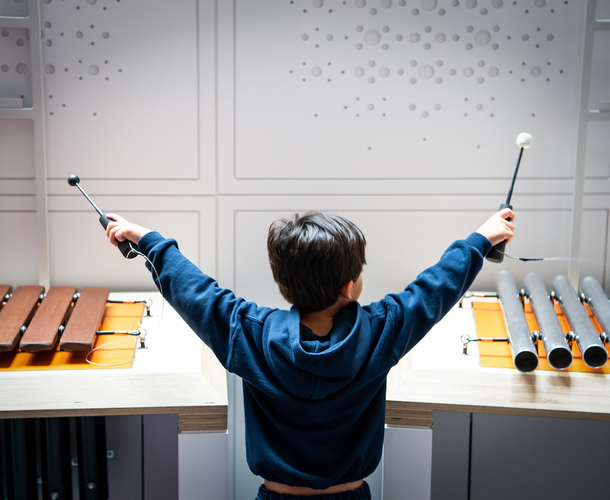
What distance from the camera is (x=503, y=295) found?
1.50m

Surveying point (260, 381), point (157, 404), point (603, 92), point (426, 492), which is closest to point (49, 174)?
point (157, 404)

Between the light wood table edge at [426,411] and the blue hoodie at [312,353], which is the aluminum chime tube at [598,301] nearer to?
the light wood table edge at [426,411]

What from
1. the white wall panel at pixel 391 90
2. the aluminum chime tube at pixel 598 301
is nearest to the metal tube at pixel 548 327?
the aluminum chime tube at pixel 598 301

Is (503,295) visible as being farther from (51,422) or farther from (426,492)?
(51,422)

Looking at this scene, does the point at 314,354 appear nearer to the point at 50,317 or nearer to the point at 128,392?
the point at 128,392

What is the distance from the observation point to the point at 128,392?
1.17 meters

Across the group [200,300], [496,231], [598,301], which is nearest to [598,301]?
[598,301]

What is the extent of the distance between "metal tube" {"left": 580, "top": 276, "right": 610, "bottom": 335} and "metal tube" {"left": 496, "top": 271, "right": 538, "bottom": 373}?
0.63 ft

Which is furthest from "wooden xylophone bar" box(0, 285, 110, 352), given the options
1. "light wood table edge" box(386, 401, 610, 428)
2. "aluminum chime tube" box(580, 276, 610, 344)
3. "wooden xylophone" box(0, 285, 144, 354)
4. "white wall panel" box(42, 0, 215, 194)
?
"aluminum chime tube" box(580, 276, 610, 344)

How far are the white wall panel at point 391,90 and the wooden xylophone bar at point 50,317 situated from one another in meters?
0.56

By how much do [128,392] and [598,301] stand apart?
1233 mm

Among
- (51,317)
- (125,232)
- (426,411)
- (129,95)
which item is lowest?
(426,411)

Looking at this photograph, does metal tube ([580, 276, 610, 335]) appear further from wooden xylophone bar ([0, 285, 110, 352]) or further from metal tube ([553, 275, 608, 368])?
wooden xylophone bar ([0, 285, 110, 352])

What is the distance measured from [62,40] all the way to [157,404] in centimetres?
116
